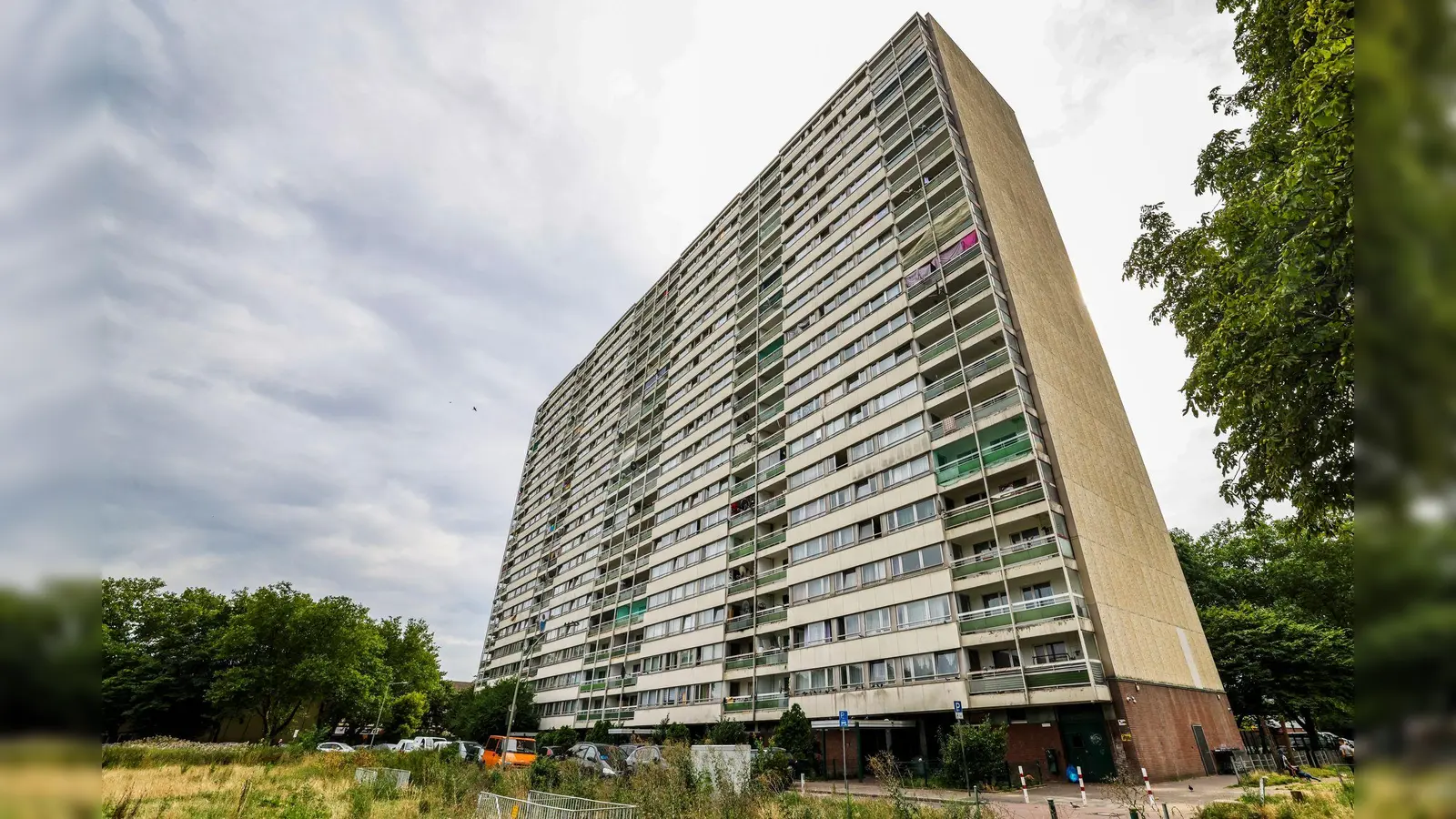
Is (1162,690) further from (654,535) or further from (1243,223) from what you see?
(654,535)

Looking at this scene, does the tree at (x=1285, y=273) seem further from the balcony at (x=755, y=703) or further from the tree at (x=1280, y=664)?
the tree at (x=1280, y=664)

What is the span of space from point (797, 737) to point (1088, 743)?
439 inches

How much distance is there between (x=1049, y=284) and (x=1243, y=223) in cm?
2552

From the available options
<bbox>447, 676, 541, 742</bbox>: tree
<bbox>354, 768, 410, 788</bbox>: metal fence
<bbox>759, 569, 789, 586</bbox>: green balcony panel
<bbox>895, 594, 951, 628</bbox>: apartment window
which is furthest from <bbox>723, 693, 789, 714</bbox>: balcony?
<bbox>447, 676, 541, 742</bbox>: tree

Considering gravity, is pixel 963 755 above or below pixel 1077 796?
above

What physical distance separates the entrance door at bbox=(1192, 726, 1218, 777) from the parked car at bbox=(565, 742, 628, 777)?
22.4 meters

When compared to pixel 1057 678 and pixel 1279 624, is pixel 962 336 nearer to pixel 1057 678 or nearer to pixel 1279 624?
pixel 1057 678

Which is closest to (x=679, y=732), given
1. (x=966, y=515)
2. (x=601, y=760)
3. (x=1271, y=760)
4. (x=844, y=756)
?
(x=844, y=756)

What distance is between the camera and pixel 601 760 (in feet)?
74.2

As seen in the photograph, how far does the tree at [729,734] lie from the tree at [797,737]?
208 inches

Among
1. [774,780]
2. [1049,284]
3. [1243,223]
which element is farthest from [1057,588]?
[1049,284]

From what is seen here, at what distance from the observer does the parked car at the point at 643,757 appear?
19.2 meters

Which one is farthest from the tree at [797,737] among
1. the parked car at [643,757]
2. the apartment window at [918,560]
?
the apartment window at [918,560]

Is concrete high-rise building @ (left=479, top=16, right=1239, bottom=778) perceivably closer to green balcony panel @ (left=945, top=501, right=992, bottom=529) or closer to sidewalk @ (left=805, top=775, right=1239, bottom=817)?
green balcony panel @ (left=945, top=501, right=992, bottom=529)
